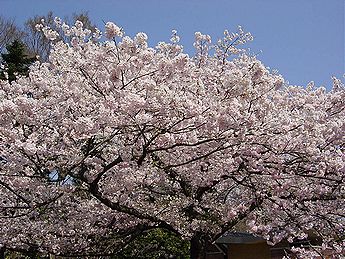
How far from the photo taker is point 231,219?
7910 mm

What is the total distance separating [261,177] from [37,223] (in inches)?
Result: 151

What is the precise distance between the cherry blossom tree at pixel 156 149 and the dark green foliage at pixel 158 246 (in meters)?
1.74

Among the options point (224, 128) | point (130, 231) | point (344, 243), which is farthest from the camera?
point (130, 231)

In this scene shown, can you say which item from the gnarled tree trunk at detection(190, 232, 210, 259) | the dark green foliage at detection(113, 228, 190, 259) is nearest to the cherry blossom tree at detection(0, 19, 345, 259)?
the gnarled tree trunk at detection(190, 232, 210, 259)

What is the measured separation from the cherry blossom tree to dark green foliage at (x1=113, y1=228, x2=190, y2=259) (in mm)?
1742

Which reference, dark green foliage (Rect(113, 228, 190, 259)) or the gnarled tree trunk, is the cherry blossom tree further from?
dark green foliage (Rect(113, 228, 190, 259))

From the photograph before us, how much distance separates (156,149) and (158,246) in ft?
17.5

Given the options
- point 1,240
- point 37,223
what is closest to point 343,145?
point 37,223

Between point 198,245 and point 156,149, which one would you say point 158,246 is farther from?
point 156,149

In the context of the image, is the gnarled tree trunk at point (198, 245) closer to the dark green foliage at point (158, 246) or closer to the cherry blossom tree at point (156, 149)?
the cherry blossom tree at point (156, 149)

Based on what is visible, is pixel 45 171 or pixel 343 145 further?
pixel 343 145

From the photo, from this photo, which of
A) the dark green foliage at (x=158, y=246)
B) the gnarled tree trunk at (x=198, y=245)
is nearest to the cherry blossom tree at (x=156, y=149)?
the gnarled tree trunk at (x=198, y=245)

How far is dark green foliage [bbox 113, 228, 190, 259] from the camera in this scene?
10781mm

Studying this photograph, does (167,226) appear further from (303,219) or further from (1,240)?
(1,240)
